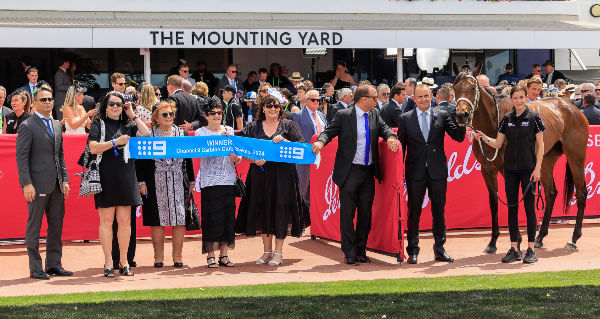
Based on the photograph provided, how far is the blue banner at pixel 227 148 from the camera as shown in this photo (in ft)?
37.3

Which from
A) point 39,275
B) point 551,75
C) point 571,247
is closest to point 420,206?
point 571,247

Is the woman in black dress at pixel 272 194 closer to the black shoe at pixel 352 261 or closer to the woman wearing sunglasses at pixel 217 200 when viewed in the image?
the woman wearing sunglasses at pixel 217 200

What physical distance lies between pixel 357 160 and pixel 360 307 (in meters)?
2.98

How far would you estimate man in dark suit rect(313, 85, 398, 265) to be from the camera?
11.4m

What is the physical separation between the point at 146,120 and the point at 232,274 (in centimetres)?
294

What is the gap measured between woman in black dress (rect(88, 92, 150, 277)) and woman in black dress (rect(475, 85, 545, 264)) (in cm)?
414

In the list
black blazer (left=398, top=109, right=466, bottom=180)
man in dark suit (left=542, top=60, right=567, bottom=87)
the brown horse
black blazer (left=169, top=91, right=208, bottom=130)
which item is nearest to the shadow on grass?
black blazer (left=398, top=109, right=466, bottom=180)

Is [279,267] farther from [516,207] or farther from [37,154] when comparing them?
[37,154]

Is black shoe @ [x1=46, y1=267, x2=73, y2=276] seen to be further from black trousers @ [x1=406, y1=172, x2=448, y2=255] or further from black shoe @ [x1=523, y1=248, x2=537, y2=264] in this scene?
black shoe @ [x1=523, y1=248, x2=537, y2=264]

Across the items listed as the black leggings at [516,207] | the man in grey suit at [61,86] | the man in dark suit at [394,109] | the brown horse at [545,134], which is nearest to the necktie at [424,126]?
the brown horse at [545,134]

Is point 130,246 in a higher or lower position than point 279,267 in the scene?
higher

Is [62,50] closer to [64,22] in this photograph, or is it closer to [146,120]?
[64,22]

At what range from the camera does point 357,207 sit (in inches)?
458

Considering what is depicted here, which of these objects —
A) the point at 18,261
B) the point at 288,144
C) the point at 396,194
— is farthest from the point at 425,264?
the point at 18,261
